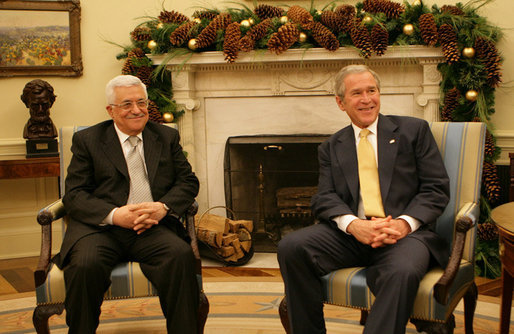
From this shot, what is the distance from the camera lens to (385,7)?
3547 millimetres

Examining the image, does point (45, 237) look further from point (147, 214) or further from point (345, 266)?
point (345, 266)

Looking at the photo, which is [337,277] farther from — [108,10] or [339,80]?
[108,10]

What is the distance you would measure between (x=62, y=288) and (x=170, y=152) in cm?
76

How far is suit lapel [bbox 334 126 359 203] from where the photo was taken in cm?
226

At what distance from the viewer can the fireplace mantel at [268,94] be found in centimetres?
374

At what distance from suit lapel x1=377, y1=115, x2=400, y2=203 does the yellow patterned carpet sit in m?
0.84

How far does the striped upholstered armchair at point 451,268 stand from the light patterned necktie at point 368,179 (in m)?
0.26

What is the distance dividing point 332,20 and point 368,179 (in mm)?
1674

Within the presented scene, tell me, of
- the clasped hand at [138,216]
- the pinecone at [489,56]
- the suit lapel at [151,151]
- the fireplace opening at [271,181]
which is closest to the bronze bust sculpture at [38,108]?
the fireplace opening at [271,181]

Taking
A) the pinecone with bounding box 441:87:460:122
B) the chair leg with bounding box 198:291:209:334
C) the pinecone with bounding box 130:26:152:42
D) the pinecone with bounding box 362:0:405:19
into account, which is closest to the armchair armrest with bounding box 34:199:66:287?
the chair leg with bounding box 198:291:209:334

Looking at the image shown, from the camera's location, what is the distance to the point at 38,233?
4.24 metres

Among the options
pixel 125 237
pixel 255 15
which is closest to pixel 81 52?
pixel 255 15

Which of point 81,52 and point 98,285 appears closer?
point 98,285

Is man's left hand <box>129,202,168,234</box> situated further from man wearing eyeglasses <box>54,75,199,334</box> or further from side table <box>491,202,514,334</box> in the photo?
side table <box>491,202,514,334</box>
